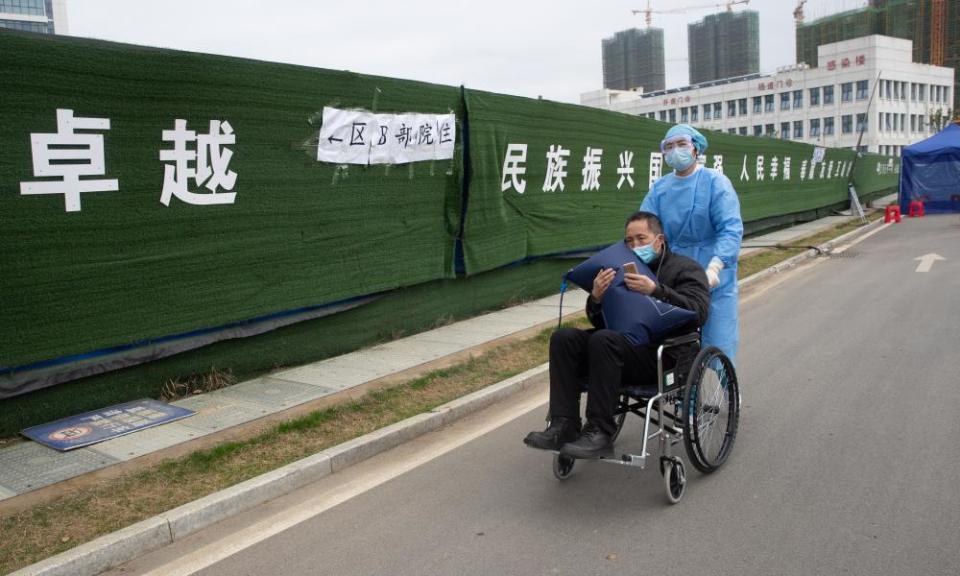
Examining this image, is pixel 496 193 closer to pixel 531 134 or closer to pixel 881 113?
pixel 531 134

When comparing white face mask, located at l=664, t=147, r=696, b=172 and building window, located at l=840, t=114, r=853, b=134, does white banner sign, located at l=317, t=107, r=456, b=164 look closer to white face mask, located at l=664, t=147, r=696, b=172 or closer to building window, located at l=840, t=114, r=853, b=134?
white face mask, located at l=664, t=147, r=696, b=172

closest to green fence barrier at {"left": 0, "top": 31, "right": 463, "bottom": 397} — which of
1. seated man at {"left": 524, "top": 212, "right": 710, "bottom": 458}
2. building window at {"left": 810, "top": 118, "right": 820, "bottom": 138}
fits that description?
seated man at {"left": 524, "top": 212, "right": 710, "bottom": 458}

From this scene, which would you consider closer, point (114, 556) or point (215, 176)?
point (114, 556)

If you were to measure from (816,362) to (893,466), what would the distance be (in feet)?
8.75

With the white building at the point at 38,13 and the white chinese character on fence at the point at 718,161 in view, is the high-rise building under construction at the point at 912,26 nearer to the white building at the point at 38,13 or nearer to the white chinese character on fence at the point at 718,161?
the white building at the point at 38,13

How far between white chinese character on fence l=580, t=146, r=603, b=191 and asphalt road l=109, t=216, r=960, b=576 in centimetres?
531

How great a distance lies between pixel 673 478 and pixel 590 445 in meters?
0.51

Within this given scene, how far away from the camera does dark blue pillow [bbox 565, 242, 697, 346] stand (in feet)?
13.3

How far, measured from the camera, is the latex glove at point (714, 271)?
174 inches

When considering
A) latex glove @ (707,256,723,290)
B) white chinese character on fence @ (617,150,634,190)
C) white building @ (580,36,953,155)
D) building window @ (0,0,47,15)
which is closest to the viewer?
latex glove @ (707,256,723,290)

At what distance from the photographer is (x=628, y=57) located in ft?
495

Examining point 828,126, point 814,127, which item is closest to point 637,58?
point 814,127

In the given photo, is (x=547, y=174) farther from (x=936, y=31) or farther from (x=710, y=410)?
(x=936, y=31)

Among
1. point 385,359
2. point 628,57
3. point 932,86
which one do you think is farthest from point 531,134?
point 628,57
